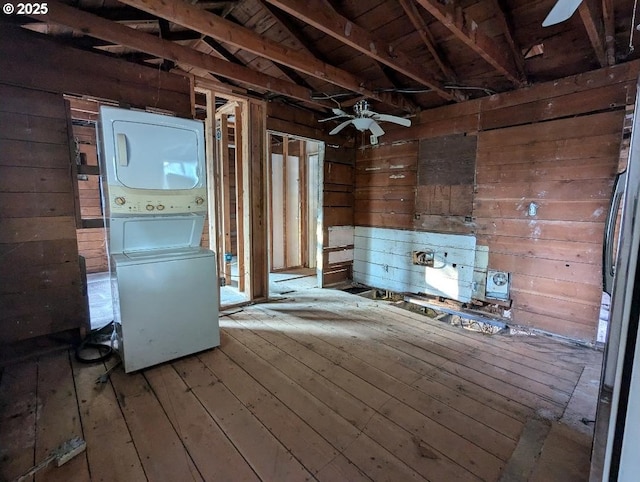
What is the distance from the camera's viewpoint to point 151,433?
5.39 feet

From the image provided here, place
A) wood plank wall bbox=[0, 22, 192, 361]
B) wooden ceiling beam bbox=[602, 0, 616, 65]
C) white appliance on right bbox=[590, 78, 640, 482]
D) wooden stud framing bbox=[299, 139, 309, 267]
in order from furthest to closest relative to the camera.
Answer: wooden stud framing bbox=[299, 139, 309, 267] < wood plank wall bbox=[0, 22, 192, 361] < wooden ceiling beam bbox=[602, 0, 616, 65] < white appliance on right bbox=[590, 78, 640, 482]

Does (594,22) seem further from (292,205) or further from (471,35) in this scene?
(292,205)

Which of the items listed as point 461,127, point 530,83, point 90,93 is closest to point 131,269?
point 90,93

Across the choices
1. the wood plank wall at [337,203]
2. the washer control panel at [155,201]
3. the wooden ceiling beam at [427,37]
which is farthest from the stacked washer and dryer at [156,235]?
the wood plank wall at [337,203]

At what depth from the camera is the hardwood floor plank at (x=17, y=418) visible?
1.45 metres

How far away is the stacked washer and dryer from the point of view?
6.86ft

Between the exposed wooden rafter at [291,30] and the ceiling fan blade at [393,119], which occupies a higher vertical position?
the exposed wooden rafter at [291,30]

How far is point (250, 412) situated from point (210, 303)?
966 mm

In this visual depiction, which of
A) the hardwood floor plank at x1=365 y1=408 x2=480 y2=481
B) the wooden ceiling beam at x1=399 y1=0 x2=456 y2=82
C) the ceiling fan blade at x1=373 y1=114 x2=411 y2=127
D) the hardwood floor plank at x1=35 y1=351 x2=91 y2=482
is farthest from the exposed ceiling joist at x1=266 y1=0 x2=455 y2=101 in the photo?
the hardwood floor plank at x1=35 y1=351 x2=91 y2=482

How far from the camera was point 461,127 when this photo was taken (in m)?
3.43

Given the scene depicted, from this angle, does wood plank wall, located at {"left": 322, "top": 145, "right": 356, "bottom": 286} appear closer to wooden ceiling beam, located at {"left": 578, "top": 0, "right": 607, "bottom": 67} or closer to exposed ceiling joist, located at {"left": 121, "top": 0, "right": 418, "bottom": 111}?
exposed ceiling joist, located at {"left": 121, "top": 0, "right": 418, "bottom": 111}

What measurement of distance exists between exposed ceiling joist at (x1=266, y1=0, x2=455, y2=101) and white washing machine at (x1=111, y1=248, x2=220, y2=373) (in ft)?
5.83

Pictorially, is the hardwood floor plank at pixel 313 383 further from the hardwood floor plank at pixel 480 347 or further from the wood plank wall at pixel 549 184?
the wood plank wall at pixel 549 184

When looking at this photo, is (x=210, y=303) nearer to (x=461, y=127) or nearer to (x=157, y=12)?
(x=157, y=12)
